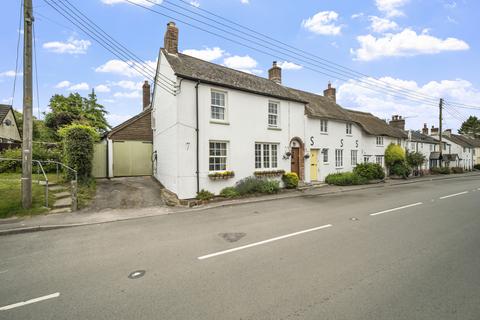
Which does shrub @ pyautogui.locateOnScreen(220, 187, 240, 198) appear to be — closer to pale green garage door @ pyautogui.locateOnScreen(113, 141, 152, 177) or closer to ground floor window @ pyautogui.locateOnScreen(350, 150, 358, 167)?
pale green garage door @ pyautogui.locateOnScreen(113, 141, 152, 177)

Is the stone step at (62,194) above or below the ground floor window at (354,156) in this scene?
below

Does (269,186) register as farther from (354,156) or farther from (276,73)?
(354,156)

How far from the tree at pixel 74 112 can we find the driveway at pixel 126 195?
539 inches

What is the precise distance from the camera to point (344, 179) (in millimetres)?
18391

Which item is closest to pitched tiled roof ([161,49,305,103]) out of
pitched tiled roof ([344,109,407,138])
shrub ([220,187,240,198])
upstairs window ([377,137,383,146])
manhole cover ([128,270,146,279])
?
shrub ([220,187,240,198])

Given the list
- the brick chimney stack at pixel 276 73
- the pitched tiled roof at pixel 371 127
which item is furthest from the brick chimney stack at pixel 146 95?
the pitched tiled roof at pixel 371 127

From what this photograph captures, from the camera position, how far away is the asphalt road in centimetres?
329

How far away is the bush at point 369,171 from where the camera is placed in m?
20.3

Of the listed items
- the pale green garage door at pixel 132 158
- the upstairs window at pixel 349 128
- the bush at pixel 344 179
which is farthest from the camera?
the upstairs window at pixel 349 128

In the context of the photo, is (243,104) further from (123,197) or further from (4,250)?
(4,250)

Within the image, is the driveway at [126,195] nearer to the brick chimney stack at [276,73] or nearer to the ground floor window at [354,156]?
the brick chimney stack at [276,73]

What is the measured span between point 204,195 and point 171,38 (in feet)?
32.0

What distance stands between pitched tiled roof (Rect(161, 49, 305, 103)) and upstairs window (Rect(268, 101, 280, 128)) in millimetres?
648

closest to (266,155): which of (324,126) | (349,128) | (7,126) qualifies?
(324,126)
